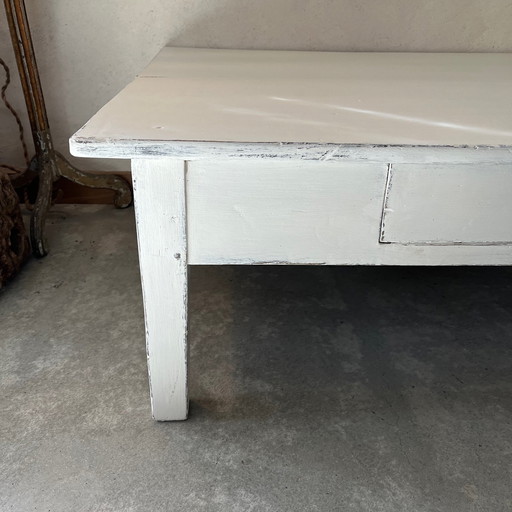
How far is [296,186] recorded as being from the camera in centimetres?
78

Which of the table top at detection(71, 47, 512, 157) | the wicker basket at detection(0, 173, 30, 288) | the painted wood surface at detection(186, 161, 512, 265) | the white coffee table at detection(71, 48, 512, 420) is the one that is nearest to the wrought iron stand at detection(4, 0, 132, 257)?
the wicker basket at detection(0, 173, 30, 288)

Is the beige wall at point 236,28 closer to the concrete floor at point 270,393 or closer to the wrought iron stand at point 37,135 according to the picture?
the wrought iron stand at point 37,135

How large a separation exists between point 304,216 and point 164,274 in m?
0.24

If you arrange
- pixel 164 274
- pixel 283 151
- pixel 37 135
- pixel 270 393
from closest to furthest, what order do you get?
pixel 283 151, pixel 164 274, pixel 270 393, pixel 37 135

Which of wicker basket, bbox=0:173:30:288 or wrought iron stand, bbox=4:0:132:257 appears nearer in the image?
wicker basket, bbox=0:173:30:288

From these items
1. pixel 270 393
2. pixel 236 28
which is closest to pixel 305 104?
pixel 270 393

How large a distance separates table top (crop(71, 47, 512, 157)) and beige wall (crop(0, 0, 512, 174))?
0.26 meters

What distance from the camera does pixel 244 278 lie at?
152cm

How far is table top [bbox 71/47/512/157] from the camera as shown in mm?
767

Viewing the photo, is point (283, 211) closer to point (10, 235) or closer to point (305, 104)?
point (305, 104)

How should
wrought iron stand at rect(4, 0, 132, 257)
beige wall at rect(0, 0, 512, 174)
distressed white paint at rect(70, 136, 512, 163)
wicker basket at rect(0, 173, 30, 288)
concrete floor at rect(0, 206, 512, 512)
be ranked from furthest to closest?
beige wall at rect(0, 0, 512, 174), wrought iron stand at rect(4, 0, 132, 257), wicker basket at rect(0, 173, 30, 288), concrete floor at rect(0, 206, 512, 512), distressed white paint at rect(70, 136, 512, 163)

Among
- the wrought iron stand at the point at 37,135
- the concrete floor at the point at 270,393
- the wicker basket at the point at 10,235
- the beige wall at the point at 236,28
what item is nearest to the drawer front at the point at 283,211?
the concrete floor at the point at 270,393

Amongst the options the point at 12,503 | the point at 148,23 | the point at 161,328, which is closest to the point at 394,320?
the point at 161,328

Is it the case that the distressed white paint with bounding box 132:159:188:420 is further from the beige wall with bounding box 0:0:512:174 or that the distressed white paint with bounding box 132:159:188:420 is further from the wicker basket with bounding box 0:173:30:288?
the beige wall with bounding box 0:0:512:174
